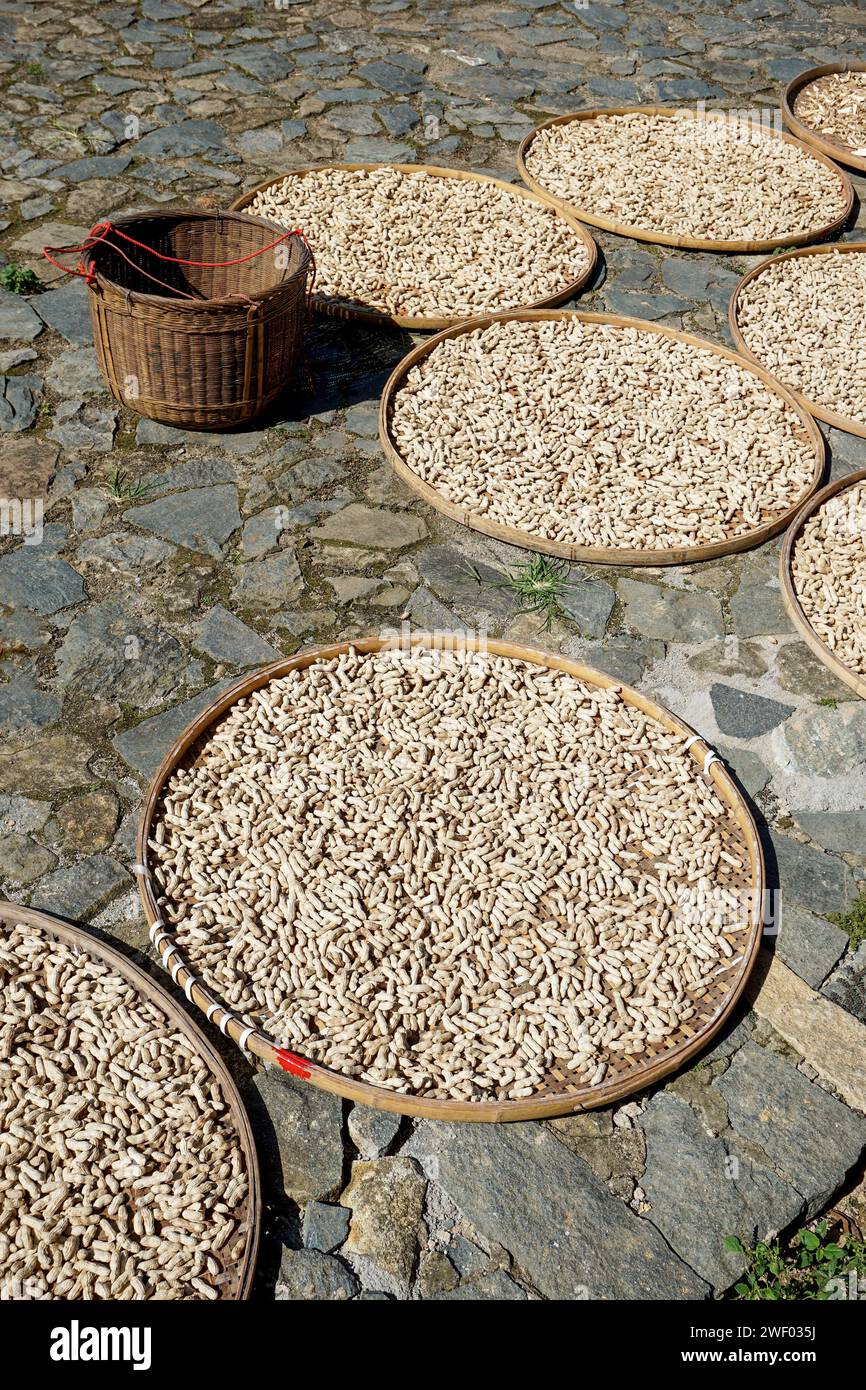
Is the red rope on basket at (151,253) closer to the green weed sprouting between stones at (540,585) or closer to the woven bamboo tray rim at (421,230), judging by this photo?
the woven bamboo tray rim at (421,230)

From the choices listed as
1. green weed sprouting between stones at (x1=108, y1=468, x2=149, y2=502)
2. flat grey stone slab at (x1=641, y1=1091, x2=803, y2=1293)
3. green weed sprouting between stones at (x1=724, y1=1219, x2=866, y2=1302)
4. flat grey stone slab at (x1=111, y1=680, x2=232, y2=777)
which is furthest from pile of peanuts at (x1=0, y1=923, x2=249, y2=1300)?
green weed sprouting between stones at (x1=108, y1=468, x2=149, y2=502)

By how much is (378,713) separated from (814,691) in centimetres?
143

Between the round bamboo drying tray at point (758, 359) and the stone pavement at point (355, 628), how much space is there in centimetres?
10

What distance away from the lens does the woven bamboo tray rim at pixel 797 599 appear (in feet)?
12.1

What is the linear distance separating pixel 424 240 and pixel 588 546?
2.45 metres

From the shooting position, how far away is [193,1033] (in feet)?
8.52

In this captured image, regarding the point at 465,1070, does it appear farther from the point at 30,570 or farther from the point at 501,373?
the point at 501,373

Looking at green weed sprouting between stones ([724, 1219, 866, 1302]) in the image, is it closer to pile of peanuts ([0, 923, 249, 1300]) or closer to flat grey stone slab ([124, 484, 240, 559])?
pile of peanuts ([0, 923, 249, 1300])

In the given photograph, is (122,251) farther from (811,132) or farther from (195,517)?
(811,132)

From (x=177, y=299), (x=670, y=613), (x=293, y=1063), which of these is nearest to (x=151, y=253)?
(x=177, y=299)

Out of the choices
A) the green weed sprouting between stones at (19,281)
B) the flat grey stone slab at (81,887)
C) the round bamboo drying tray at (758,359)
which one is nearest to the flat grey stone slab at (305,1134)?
the flat grey stone slab at (81,887)

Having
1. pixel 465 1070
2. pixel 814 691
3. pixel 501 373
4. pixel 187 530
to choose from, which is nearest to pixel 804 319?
pixel 501 373

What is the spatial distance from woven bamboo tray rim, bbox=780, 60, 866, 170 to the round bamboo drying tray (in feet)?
3.84

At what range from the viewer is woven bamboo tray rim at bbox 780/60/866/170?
22.5 ft
